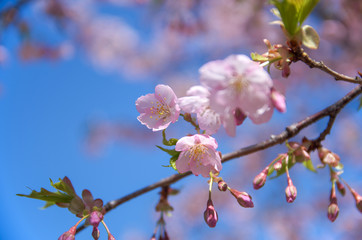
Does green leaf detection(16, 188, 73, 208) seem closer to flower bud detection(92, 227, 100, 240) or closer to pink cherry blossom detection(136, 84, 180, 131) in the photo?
flower bud detection(92, 227, 100, 240)

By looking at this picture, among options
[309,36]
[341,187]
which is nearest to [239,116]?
[309,36]

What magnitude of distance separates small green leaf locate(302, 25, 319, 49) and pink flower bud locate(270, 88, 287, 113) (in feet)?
0.61

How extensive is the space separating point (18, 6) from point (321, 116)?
3.42 meters

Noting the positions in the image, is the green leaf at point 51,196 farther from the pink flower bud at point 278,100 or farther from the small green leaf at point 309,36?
the small green leaf at point 309,36

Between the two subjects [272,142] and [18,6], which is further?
[18,6]

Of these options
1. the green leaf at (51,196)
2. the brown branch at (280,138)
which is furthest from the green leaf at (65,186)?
the brown branch at (280,138)

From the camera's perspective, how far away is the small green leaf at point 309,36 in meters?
0.85

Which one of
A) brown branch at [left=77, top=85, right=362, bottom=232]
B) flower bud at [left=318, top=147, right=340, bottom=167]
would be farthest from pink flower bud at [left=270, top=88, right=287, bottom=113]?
flower bud at [left=318, top=147, right=340, bottom=167]

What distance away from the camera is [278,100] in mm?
778

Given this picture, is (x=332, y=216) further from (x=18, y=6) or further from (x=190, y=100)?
(x=18, y=6)

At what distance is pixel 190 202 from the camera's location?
8.12 m

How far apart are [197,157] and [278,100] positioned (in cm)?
31

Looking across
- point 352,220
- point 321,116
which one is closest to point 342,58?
point 352,220

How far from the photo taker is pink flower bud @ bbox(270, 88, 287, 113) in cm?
77
